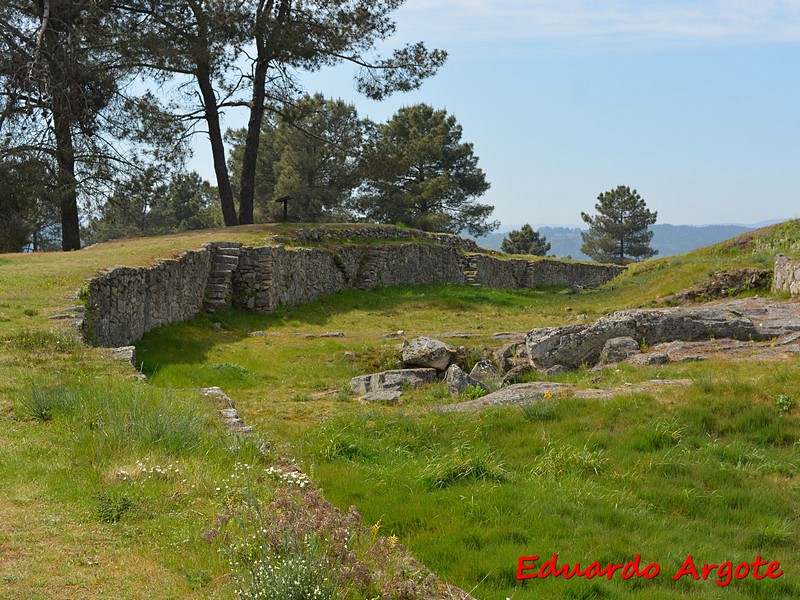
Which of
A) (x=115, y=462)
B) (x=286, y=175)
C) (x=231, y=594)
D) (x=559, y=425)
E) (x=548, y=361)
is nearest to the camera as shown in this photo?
(x=231, y=594)

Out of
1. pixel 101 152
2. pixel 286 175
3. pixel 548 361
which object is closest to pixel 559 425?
pixel 548 361

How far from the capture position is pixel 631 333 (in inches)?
449

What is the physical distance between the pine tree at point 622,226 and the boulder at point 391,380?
204 ft

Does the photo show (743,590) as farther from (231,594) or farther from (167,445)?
(167,445)

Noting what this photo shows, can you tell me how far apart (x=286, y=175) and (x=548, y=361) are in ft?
106

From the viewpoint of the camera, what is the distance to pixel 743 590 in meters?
4.35

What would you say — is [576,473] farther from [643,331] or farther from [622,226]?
[622,226]

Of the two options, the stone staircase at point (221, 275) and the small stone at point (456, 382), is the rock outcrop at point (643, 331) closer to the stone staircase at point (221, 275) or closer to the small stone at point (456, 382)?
the small stone at point (456, 382)

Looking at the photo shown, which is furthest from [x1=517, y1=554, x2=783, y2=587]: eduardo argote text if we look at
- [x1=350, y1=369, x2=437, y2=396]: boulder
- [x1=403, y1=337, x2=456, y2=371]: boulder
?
[x1=403, y1=337, x2=456, y2=371]: boulder

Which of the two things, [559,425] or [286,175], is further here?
[286,175]

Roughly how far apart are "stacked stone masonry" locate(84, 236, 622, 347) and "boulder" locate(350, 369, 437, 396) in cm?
405

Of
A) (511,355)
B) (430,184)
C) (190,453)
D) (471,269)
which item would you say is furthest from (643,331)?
(430,184)

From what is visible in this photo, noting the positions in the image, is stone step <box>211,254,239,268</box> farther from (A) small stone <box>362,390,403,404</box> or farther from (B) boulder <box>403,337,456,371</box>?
(A) small stone <box>362,390,403,404</box>

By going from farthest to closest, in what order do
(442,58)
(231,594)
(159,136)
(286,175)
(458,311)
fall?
(286,175) → (442,58) → (159,136) → (458,311) → (231,594)
